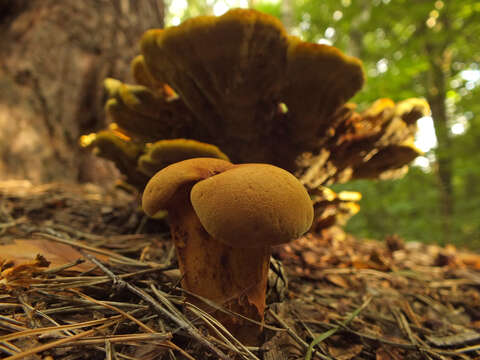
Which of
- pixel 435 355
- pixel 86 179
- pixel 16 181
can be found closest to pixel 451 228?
pixel 435 355

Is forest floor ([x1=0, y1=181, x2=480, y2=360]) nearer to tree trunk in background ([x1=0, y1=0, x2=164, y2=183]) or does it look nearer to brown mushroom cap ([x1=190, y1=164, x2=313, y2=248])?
brown mushroom cap ([x1=190, y1=164, x2=313, y2=248])

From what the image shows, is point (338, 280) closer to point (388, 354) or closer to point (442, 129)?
point (388, 354)

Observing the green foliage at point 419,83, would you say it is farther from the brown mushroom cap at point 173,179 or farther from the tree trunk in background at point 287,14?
the brown mushroom cap at point 173,179

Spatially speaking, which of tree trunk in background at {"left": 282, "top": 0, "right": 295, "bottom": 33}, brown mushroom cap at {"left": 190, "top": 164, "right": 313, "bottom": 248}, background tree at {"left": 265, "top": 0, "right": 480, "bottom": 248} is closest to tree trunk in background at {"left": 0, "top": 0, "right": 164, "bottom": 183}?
brown mushroom cap at {"left": 190, "top": 164, "right": 313, "bottom": 248}

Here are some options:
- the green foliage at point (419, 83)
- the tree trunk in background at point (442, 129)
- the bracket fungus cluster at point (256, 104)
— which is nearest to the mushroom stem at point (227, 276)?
the bracket fungus cluster at point (256, 104)

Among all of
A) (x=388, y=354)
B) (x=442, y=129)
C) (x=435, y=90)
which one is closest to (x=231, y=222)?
(x=388, y=354)

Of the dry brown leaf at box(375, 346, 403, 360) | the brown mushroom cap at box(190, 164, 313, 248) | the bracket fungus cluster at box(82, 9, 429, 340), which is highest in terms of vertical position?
the bracket fungus cluster at box(82, 9, 429, 340)
